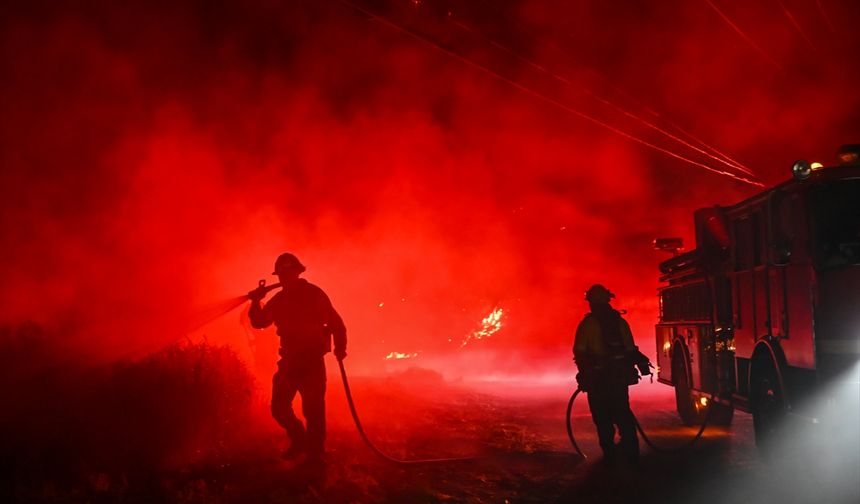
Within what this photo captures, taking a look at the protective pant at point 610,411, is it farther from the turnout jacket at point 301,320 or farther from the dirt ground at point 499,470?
the turnout jacket at point 301,320

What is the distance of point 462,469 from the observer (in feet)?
27.3

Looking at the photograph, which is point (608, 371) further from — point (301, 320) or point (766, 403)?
point (301, 320)

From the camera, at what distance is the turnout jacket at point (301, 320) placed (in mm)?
7957

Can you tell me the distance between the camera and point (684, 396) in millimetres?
11953

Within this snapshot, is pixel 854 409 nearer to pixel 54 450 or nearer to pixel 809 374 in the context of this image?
pixel 809 374

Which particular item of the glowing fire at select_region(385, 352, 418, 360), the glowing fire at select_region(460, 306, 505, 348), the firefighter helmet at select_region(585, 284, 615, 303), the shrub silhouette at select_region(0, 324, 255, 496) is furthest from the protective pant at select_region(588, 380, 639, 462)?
the glowing fire at select_region(460, 306, 505, 348)

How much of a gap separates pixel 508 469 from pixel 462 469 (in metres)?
0.53

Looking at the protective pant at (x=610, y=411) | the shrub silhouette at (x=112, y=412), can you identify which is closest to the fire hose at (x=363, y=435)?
the shrub silhouette at (x=112, y=412)

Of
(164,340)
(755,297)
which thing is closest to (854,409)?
(755,297)

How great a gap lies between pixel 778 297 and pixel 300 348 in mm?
5097

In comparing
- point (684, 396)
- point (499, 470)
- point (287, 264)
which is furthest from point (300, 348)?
point (684, 396)

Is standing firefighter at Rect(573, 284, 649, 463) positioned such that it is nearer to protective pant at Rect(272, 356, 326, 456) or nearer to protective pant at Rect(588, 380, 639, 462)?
protective pant at Rect(588, 380, 639, 462)

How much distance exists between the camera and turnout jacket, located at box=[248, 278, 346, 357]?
313 inches

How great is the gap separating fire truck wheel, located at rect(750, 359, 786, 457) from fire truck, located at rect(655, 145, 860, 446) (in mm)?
11
